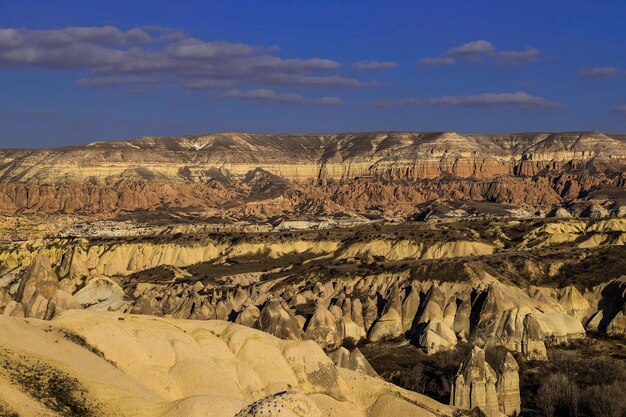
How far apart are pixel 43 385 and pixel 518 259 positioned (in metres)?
81.7

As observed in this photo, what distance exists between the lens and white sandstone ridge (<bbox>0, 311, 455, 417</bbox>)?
33.7 meters

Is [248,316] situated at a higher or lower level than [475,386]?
lower

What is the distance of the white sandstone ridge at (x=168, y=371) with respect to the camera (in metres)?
33.7

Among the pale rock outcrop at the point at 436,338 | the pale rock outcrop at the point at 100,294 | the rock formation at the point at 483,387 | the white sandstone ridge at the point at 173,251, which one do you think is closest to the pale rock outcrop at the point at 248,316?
the pale rock outcrop at the point at 436,338

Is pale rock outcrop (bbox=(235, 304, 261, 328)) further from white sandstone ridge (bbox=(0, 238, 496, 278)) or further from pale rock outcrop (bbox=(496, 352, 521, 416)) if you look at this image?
white sandstone ridge (bbox=(0, 238, 496, 278))

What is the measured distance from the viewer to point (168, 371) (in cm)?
4022

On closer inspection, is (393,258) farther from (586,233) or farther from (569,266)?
(569,266)

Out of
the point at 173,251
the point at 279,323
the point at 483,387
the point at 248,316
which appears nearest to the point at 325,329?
the point at 248,316

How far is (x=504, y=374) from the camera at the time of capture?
54438 millimetres

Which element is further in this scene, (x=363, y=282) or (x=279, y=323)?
(x=363, y=282)

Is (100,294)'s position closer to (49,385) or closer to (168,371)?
(168,371)

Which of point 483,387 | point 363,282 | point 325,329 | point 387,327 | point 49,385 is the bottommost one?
point 363,282

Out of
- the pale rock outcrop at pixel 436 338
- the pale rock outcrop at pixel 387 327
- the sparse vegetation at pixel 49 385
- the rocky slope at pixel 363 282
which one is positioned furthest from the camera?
the pale rock outcrop at pixel 387 327

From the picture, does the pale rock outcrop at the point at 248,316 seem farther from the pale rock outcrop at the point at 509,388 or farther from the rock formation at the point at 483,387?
the rock formation at the point at 483,387
